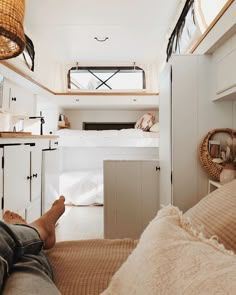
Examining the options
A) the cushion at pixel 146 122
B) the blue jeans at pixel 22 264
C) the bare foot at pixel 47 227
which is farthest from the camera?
the cushion at pixel 146 122

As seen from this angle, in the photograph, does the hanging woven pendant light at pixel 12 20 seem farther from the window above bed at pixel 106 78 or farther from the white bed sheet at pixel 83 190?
the window above bed at pixel 106 78

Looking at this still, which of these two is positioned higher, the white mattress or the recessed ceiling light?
the recessed ceiling light

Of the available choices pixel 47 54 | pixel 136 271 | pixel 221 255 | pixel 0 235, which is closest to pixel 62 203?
pixel 0 235

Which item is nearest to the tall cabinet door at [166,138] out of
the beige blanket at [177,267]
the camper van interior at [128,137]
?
the camper van interior at [128,137]

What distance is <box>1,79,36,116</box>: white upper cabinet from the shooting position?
2.79 meters

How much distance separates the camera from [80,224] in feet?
10.1

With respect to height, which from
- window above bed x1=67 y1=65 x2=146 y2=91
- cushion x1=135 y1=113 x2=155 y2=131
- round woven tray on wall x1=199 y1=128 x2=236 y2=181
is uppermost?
window above bed x1=67 y1=65 x2=146 y2=91

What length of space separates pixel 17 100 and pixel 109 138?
62.5 inches

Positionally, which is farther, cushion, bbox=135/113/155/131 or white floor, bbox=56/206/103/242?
cushion, bbox=135/113/155/131

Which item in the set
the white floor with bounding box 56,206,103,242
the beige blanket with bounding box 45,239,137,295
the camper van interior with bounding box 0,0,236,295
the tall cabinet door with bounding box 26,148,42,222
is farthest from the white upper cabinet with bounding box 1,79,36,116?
the beige blanket with bounding box 45,239,137,295

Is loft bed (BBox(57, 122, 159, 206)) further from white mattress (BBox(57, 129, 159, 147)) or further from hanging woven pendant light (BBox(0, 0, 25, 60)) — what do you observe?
hanging woven pendant light (BBox(0, 0, 25, 60))

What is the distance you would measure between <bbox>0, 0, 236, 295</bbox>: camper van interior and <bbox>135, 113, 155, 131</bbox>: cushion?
28 mm

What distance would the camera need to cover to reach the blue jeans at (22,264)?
60 centimetres

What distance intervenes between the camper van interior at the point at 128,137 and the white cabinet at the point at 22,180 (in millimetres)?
14
